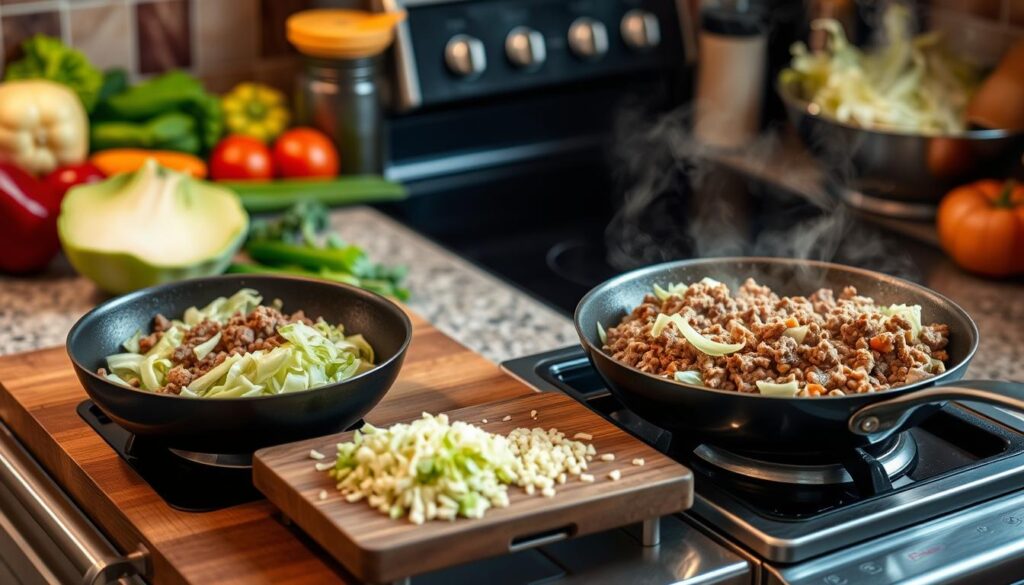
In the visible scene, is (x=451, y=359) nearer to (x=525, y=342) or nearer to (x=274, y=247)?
A: (x=525, y=342)

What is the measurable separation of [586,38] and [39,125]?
91 cm

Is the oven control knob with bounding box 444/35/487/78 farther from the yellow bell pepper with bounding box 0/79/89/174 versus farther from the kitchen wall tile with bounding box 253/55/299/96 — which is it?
the yellow bell pepper with bounding box 0/79/89/174

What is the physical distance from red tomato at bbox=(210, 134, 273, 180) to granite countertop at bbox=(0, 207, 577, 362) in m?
0.21

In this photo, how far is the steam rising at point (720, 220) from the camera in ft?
6.66

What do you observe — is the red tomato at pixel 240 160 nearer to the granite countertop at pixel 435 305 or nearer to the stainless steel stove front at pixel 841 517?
the granite countertop at pixel 435 305

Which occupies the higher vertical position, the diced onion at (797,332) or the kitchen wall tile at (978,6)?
the kitchen wall tile at (978,6)

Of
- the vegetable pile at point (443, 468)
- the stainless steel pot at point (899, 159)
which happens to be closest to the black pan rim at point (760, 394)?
the vegetable pile at point (443, 468)

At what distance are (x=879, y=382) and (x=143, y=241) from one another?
990 millimetres

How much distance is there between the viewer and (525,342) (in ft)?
5.62

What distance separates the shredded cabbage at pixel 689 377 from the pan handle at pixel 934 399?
0.14 meters

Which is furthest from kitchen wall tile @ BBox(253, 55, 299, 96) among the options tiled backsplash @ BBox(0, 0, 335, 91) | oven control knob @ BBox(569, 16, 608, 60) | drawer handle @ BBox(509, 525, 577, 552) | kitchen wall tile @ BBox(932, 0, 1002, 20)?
drawer handle @ BBox(509, 525, 577, 552)

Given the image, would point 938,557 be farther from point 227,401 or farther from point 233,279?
point 233,279

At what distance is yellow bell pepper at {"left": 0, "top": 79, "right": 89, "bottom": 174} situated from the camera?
1995mm

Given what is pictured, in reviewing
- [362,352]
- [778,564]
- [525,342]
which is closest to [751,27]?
[525,342]
